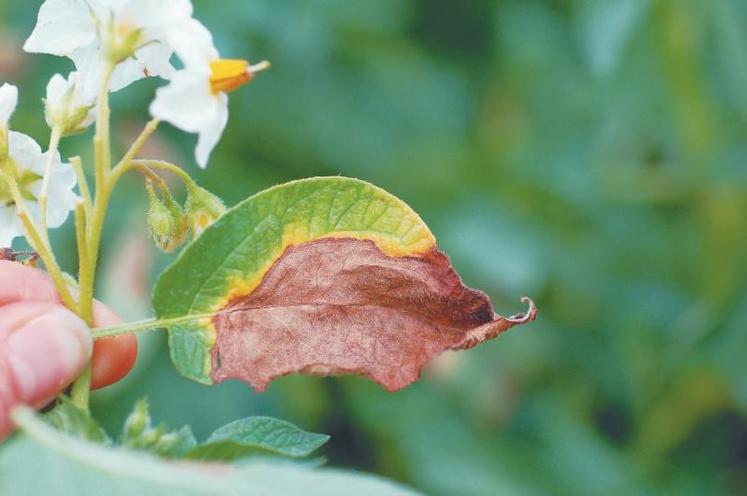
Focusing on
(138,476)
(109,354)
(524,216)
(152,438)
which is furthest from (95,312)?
(524,216)

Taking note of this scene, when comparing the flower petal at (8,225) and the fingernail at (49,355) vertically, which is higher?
the flower petal at (8,225)

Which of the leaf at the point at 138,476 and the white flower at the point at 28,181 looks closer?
the leaf at the point at 138,476

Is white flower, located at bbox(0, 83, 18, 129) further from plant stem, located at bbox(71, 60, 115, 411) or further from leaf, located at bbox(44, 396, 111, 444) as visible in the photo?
leaf, located at bbox(44, 396, 111, 444)

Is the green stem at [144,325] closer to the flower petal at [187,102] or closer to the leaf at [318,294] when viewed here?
the leaf at [318,294]

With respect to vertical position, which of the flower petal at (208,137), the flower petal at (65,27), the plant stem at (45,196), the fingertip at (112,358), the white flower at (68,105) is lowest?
the fingertip at (112,358)

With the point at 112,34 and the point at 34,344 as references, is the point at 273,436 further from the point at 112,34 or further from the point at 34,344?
the point at 112,34

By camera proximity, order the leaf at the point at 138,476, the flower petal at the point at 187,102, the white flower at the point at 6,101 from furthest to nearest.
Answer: the white flower at the point at 6,101 < the flower petal at the point at 187,102 < the leaf at the point at 138,476

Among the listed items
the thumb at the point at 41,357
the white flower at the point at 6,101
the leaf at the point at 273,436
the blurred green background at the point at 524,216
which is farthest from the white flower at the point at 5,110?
the blurred green background at the point at 524,216
